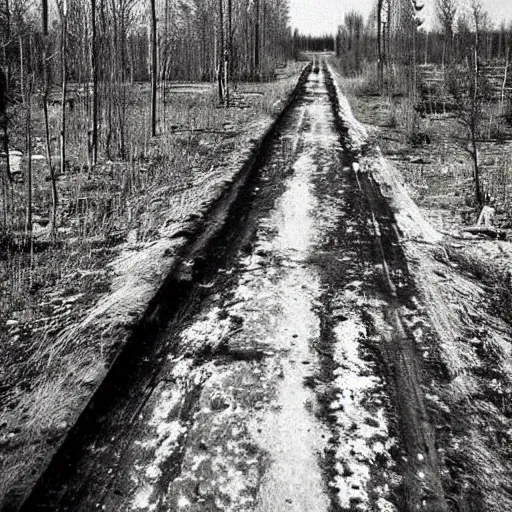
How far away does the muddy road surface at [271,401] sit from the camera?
2816mm

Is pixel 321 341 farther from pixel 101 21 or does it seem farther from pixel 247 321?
pixel 101 21

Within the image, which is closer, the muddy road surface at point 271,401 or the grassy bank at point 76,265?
the muddy road surface at point 271,401

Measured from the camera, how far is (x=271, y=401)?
352cm

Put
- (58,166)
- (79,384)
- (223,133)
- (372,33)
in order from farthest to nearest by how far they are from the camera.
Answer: (372,33) < (223,133) < (58,166) < (79,384)

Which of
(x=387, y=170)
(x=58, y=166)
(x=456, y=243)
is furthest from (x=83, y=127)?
(x=456, y=243)

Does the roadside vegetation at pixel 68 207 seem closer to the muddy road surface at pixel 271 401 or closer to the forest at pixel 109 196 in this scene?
the forest at pixel 109 196

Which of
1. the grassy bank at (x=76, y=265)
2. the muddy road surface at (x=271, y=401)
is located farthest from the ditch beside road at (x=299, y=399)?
the grassy bank at (x=76, y=265)

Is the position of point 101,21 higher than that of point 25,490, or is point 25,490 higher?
point 101,21

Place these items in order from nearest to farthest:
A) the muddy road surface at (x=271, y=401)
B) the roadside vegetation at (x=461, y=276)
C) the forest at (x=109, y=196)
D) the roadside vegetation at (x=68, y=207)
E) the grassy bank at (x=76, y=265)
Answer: the muddy road surface at (x=271, y=401) < the roadside vegetation at (x=461, y=276) < the grassy bank at (x=76, y=265) < the roadside vegetation at (x=68, y=207) < the forest at (x=109, y=196)

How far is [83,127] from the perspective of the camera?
573 inches

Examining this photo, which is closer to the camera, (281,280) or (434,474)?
(434,474)

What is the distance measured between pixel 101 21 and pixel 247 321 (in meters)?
9.65

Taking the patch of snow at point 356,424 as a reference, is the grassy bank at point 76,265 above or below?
above

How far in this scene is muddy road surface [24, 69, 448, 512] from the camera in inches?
111
